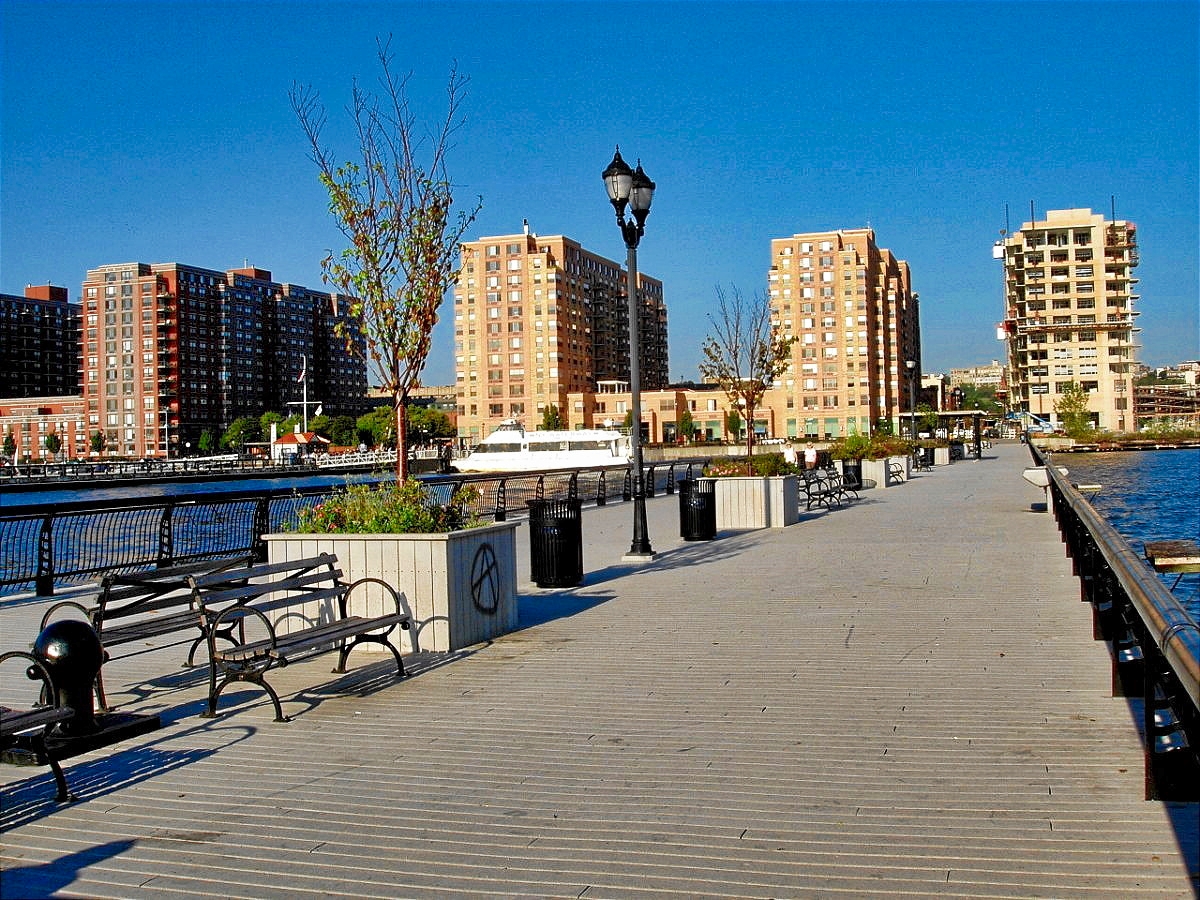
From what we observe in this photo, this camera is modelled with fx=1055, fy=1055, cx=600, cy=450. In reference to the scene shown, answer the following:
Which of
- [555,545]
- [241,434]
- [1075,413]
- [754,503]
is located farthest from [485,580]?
[241,434]

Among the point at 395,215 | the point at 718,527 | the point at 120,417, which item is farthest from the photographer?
the point at 120,417

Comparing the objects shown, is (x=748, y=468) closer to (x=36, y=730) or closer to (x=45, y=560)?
(x=45, y=560)

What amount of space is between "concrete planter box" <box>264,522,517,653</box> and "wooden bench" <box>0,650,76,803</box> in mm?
3110

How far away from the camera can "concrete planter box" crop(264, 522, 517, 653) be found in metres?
8.53

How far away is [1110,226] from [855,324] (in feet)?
101

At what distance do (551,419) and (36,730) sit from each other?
127 meters

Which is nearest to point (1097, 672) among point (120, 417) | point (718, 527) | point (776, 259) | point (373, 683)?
point (373, 683)

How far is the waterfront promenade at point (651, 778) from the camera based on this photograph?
405 centimetres

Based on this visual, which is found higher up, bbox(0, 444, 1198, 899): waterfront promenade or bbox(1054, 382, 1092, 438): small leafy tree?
bbox(1054, 382, 1092, 438): small leafy tree

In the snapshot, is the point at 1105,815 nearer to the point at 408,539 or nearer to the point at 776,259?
the point at 408,539

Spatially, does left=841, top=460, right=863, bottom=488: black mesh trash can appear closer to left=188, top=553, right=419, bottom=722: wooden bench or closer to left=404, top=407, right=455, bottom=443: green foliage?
left=188, top=553, right=419, bottom=722: wooden bench

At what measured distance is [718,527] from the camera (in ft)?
69.1

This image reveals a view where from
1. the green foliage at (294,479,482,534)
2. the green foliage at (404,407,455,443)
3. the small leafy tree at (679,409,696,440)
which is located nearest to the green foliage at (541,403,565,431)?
the small leafy tree at (679,409,696,440)

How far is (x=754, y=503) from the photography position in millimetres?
20750
